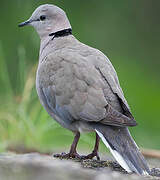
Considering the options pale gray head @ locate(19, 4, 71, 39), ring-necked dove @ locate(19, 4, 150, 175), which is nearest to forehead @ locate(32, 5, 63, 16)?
pale gray head @ locate(19, 4, 71, 39)

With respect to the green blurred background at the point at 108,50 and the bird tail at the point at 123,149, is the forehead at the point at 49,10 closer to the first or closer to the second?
the green blurred background at the point at 108,50

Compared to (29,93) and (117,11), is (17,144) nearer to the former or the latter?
(29,93)

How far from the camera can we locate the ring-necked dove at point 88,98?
13.7 feet

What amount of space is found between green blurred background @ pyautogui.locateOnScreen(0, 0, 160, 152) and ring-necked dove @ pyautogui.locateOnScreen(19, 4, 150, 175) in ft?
5.97

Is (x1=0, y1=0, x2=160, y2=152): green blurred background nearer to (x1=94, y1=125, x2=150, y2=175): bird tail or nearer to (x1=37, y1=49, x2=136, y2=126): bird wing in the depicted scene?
(x1=37, y1=49, x2=136, y2=126): bird wing

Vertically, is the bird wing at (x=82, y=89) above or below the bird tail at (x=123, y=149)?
above

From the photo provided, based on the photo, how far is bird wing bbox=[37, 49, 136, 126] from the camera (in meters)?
4.37

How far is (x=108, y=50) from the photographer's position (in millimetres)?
10867

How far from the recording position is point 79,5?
452 inches

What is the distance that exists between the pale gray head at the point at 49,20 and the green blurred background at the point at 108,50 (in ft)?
2.68

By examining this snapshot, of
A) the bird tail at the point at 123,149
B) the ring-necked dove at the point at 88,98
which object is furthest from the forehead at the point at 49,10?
the bird tail at the point at 123,149

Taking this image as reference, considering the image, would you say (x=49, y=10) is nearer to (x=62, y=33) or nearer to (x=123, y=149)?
(x=62, y=33)

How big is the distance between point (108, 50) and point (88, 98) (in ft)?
21.2

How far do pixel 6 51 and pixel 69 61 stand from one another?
5436mm
